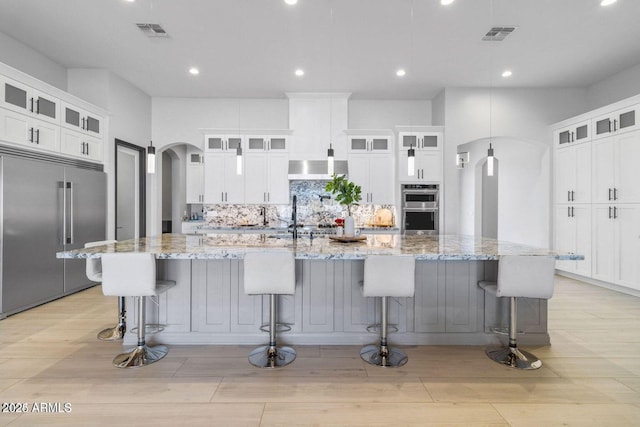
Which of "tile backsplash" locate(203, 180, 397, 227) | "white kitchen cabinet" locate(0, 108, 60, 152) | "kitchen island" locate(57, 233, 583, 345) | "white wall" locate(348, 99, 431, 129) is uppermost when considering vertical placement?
"white wall" locate(348, 99, 431, 129)

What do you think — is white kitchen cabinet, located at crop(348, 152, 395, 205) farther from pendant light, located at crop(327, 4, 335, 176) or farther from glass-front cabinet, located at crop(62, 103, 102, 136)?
glass-front cabinet, located at crop(62, 103, 102, 136)

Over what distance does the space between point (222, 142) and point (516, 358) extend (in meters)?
5.51

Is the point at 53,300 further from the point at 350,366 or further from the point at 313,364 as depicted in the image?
the point at 350,366

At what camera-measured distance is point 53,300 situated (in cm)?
438

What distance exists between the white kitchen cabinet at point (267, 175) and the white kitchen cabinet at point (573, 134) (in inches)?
191

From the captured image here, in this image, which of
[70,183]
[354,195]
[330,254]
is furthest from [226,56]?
[330,254]

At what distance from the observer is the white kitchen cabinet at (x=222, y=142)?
20.5 feet

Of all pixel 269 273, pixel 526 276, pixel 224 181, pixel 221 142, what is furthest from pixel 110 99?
pixel 526 276

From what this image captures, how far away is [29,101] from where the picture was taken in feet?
13.1

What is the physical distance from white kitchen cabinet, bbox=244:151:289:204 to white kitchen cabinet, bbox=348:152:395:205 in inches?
49.3

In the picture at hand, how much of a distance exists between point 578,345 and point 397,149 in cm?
404

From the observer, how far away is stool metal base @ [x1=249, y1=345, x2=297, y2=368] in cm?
263

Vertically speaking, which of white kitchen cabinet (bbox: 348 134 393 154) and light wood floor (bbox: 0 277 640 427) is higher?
white kitchen cabinet (bbox: 348 134 393 154)

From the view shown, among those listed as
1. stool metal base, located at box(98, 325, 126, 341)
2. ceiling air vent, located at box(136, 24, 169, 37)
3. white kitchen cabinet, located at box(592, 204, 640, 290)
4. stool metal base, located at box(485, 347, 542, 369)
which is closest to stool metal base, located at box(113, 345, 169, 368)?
stool metal base, located at box(98, 325, 126, 341)
